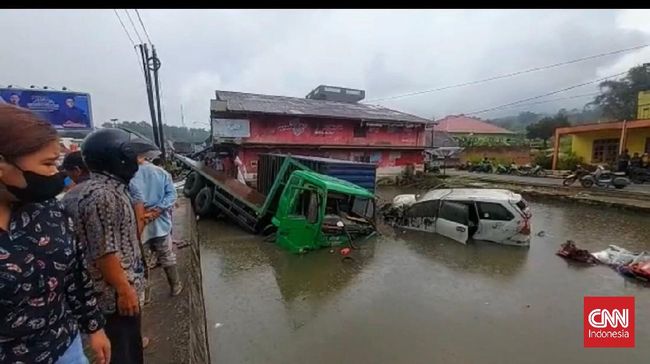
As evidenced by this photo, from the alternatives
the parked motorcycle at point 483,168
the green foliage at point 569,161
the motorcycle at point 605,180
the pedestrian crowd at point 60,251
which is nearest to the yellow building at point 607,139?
the green foliage at point 569,161

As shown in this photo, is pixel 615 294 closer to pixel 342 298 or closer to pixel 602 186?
pixel 342 298

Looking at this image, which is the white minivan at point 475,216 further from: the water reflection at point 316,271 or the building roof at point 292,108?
the building roof at point 292,108

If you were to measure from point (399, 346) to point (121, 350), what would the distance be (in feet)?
10.8

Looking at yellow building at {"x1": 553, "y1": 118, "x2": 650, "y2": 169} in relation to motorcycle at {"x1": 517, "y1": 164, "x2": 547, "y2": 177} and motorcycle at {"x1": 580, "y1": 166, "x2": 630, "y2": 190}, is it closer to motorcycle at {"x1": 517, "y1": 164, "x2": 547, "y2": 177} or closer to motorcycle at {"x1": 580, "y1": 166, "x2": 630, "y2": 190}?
motorcycle at {"x1": 517, "y1": 164, "x2": 547, "y2": 177}

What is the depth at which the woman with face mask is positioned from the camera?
3.90 ft

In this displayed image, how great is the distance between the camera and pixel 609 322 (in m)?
4.73

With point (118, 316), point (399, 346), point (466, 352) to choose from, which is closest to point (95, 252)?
point (118, 316)

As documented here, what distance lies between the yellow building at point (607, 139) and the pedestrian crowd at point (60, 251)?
893 inches

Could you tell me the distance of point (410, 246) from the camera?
27.4 ft

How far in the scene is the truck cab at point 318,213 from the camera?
7.47 m

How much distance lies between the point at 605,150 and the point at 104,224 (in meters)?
26.5

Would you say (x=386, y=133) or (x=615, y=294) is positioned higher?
(x=386, y=133)

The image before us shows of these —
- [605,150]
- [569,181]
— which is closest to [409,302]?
[569,181]

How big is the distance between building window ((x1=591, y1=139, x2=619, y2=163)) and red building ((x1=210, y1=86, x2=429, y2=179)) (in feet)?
34.4
